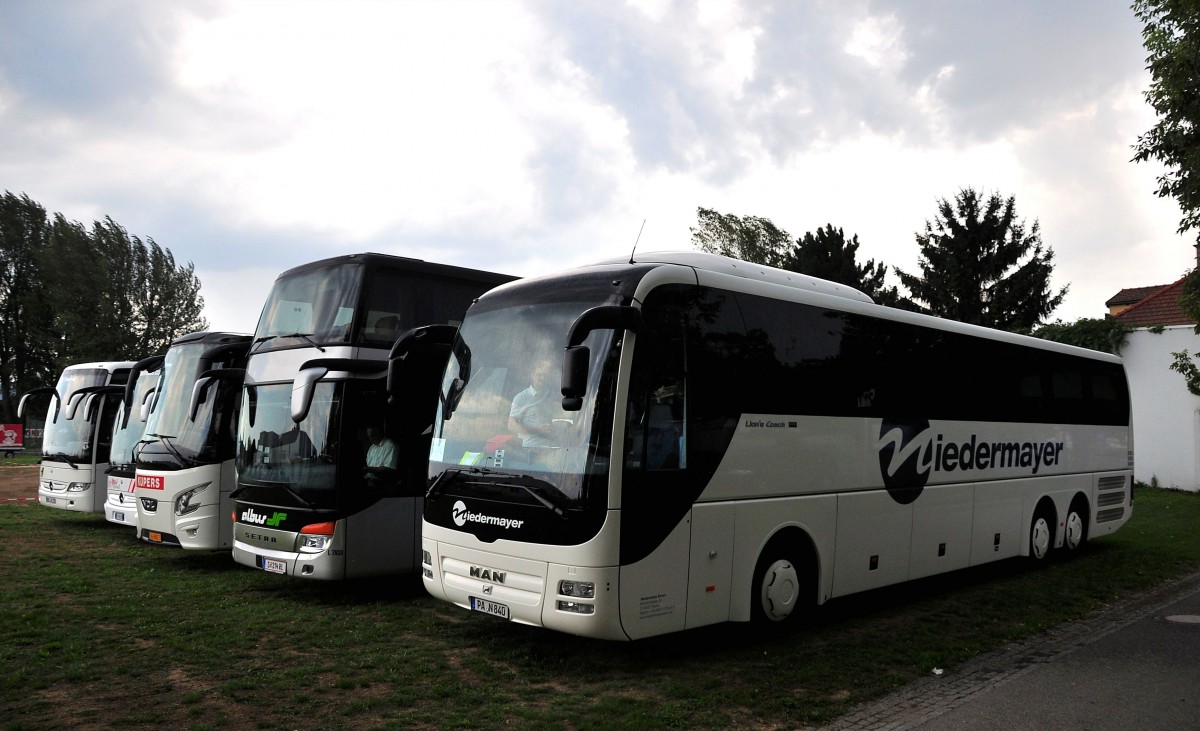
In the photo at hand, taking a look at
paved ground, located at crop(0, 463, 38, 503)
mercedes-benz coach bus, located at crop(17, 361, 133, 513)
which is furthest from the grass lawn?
paved ground, located at crop(0, 463, 38, 503)

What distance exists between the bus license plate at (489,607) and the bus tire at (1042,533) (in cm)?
880

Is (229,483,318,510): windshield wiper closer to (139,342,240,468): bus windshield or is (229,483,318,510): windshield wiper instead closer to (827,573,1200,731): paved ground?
(139,342,240,468): bus windshield

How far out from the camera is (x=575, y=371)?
640 cm

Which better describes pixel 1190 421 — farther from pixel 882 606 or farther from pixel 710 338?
pixel 710 338

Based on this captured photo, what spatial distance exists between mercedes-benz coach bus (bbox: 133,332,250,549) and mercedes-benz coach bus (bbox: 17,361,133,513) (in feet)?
16.0

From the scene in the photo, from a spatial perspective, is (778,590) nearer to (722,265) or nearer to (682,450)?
(682,450)

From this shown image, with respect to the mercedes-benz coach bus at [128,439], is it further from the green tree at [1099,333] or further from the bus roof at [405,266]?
the green tree at [1099,333]

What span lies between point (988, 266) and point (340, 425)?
4132 cm

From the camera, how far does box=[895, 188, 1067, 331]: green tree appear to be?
43.8 meters

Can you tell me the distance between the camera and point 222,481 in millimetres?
12109

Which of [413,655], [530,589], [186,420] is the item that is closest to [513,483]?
[530,589]

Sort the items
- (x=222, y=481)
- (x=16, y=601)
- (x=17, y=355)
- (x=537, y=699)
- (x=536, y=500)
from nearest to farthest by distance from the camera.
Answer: (x=537, y=699) < (x=536, y=500) < (x=16, y=601) < (x=222, y=481) < (x=17, y=355)

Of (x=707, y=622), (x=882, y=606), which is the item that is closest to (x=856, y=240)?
(x=882, y=606)

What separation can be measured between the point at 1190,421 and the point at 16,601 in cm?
2883
